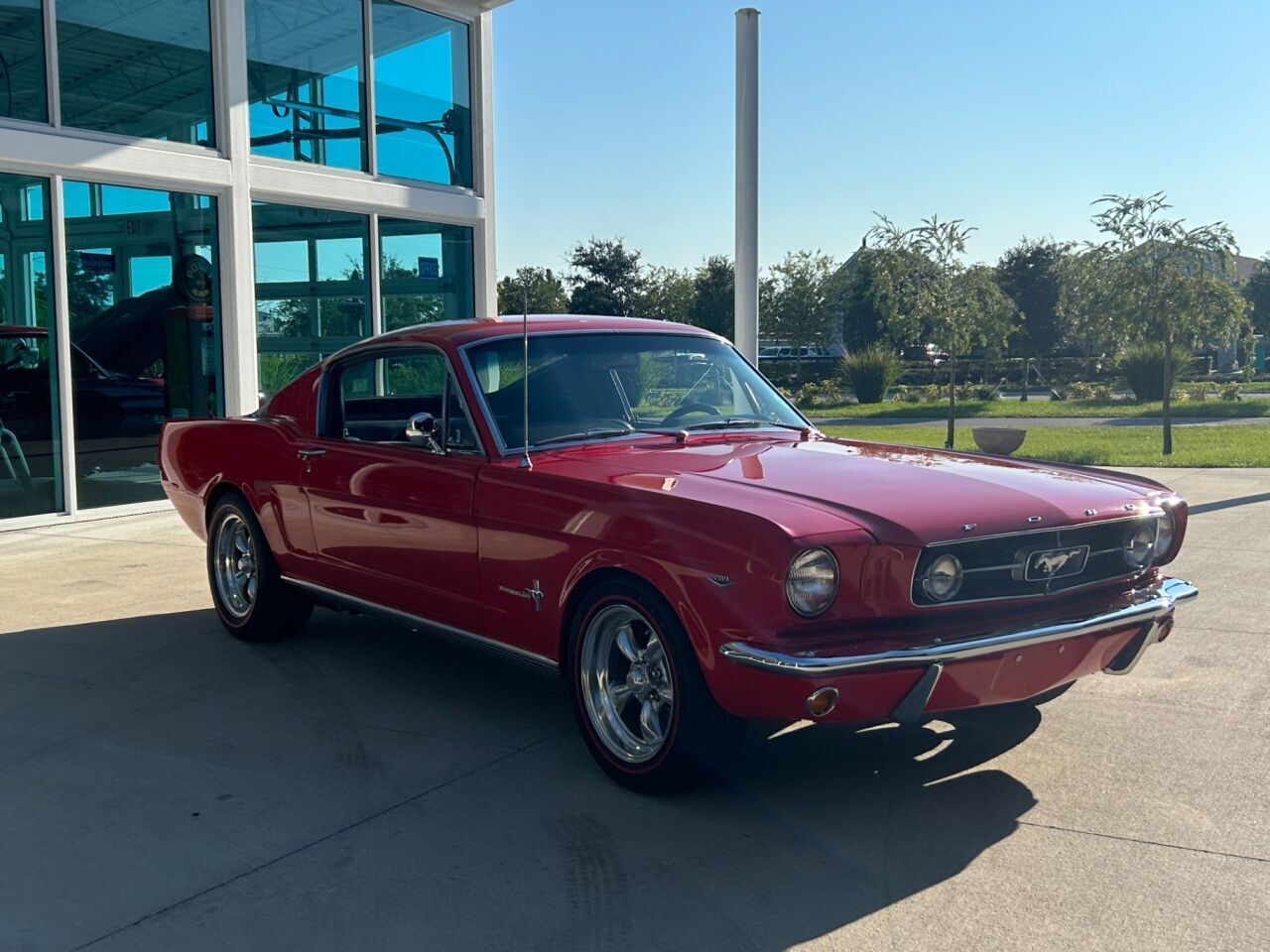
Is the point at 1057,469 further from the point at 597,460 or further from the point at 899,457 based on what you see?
the point at 597,460

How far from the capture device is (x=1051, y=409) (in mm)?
27578

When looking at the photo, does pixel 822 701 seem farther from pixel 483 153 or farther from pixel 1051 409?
pixel 1051 409

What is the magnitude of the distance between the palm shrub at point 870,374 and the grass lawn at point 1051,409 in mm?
798

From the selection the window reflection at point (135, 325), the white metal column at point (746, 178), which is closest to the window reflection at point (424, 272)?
the window reflection at point (135, 325)

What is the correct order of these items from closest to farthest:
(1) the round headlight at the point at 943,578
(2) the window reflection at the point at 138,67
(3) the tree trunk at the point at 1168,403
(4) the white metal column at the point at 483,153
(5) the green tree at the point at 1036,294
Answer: (1) the round headlight at the point at 943,578, (2) the window reflection at the point at 138,67, (4) the white metal column at the point at 483,153, (3) the tree trunk at the point at 1168,403, (5) the green tree at the point at 1036,294

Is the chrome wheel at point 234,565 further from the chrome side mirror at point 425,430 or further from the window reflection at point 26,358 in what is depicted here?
the window reflection at point 26,358

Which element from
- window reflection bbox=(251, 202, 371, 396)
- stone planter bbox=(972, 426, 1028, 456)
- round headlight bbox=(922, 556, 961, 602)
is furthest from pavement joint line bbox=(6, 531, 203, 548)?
stone planter bbox=(972, 426, 1028, 456)

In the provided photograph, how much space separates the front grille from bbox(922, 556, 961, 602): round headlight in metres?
0.01

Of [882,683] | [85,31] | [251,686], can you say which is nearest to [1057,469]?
[882,683]

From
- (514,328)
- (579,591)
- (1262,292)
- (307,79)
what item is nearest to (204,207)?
(307,79)

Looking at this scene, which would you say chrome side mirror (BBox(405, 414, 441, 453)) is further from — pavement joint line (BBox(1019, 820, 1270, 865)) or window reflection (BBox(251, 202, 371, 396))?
window reflection (BBox(251, 202, 371, 396))

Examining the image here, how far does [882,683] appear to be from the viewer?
3.48 metres

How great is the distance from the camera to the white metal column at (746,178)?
11133mm

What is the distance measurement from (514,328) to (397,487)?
32.3 inches
